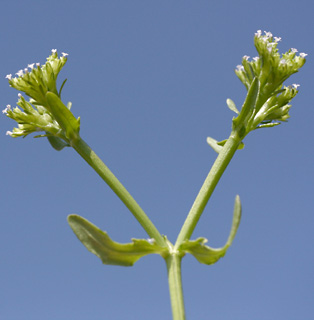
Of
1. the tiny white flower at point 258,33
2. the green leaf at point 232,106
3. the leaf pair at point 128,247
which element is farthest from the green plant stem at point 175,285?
the tiny white flower at point 258,33

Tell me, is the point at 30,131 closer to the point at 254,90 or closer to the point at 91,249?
the point at 91,249

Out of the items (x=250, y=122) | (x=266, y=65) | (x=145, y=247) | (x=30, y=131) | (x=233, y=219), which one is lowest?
(x=233, y=219)

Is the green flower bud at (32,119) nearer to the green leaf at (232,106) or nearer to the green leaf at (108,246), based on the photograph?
the green leaf at (108,246)

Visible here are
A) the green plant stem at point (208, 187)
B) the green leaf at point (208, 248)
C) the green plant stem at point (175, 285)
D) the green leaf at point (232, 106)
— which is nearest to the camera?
the green leaf at point (208, 248)

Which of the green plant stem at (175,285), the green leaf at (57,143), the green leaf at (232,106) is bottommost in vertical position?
the green plant stem at (175,285)

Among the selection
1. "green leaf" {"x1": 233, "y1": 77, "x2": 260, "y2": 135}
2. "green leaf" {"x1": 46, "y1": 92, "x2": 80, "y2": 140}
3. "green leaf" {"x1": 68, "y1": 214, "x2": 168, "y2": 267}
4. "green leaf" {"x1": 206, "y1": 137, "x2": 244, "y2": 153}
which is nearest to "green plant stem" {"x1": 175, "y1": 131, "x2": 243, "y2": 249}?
"green leaf" {"x1": 233, "y1": 77, "x2": 260, "y2": 135}

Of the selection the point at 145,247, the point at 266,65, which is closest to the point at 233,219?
the point at 145,247

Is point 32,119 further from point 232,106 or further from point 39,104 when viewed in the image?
point 232,106

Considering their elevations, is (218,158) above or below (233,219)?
above
